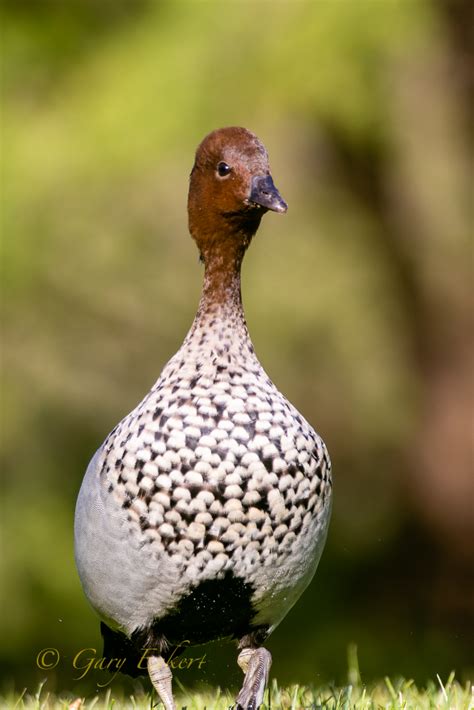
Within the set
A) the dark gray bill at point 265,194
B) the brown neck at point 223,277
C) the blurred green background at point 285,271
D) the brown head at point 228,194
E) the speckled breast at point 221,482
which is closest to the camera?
the speckled breast at point 221,482

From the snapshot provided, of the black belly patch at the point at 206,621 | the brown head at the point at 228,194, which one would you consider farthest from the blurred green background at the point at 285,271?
the brown head at the point at 228,194

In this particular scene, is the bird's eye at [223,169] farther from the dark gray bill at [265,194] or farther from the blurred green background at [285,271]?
A: the blurred green background at [285,271]

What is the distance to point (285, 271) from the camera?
11297mm

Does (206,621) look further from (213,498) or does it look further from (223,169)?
(223,169)

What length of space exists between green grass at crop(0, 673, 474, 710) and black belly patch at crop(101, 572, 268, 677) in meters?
0.28

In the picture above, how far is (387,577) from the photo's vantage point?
38.4ft

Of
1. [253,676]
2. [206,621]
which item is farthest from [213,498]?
[253,676]

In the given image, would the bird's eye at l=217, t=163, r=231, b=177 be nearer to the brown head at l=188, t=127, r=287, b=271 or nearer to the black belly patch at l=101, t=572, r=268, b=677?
the brown head at l=188, t=127, r=287, b=271

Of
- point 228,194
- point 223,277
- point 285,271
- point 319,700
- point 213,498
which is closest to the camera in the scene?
point 213,498

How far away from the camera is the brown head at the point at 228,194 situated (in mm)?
3812

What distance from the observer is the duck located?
3564 millimetres

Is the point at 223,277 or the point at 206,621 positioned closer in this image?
the point at 206,621

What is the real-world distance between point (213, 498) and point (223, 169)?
1.06 meters

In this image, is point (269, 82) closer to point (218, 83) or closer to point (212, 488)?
point (218, 83)
